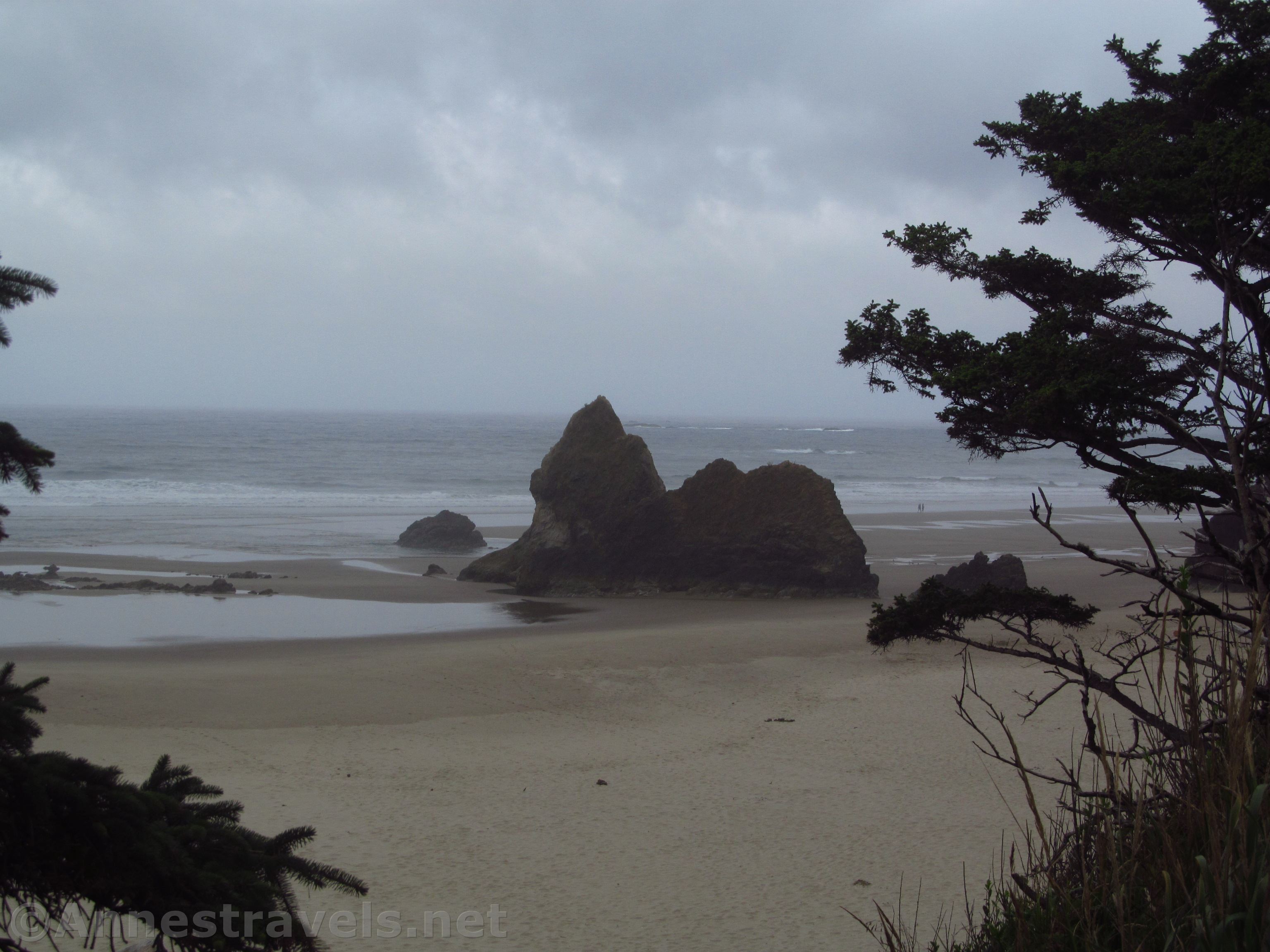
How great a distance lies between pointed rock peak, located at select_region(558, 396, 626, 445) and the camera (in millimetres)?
18984

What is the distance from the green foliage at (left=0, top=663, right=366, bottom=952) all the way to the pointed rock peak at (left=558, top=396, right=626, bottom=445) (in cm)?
1634

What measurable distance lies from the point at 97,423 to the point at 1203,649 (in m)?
94.8

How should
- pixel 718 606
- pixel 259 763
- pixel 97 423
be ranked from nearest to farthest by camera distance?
1. pixel 259 763
2. pixel 718 606
3. pixel 97 423

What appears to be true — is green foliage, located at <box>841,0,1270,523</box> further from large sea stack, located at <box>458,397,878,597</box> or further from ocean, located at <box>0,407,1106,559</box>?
large sea stack, located at <box>458,397,878,597</box>

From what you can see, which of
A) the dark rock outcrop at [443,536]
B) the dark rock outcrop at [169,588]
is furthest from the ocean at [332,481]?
the dark rock outcrop at [169,588]

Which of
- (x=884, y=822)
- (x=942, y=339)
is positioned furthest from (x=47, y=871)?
(x=884, y=822)

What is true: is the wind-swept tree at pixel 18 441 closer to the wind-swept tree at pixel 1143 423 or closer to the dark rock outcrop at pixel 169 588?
the wind-swept tree at pixel 1143 423

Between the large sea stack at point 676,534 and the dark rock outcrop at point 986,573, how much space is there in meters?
1.73

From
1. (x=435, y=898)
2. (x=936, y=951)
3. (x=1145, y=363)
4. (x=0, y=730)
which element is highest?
(x=1145, y=363)

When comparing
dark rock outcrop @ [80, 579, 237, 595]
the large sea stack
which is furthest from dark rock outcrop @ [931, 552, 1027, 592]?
dark rock outcrop @ [80, 579, 237, 595]

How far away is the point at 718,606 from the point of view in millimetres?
16672

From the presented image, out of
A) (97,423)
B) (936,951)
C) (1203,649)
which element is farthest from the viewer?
(97,423)

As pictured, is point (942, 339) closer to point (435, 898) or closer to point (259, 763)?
point (435, 898)

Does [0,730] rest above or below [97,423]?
below
